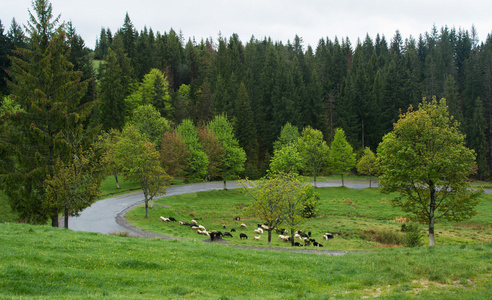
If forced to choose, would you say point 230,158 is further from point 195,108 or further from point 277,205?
point 277,205

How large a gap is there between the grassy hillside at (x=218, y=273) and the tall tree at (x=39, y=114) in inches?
397

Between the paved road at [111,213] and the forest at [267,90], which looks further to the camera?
the forest at [267,90]

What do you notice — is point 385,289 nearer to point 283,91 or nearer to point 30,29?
point 30,29

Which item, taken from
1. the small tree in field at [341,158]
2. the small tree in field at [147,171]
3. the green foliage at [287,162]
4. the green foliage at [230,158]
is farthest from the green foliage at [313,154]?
the small tree in field at [147,171]

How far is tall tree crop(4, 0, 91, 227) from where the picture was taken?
27.6 meters

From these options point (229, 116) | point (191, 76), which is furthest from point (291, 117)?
point (191, 76)

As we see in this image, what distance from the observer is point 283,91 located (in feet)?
314

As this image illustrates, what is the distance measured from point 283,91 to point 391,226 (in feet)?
195

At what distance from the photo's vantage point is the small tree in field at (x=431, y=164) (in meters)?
26.2

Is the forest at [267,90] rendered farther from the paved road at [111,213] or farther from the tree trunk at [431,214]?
the tree trunk at [431,214]

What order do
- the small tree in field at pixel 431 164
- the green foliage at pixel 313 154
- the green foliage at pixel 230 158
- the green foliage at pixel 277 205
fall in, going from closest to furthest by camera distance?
the small tree in field at pixel 431 164, the green foliage at pixel 277 205, the green foliage at pixel 230 158, the green foliage at pixel 313 154

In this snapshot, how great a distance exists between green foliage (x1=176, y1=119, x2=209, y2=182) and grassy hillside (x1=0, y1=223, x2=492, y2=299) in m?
46.3

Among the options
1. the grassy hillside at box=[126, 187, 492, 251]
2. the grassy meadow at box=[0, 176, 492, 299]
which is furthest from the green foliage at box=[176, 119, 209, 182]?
the grassy meadow at box=[0, 176, 492, 299]

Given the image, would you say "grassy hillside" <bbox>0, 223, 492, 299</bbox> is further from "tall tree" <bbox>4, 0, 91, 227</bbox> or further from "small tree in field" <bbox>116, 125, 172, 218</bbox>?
"small tree in field" <bbox>116, 125, 172, 218</bbox>
